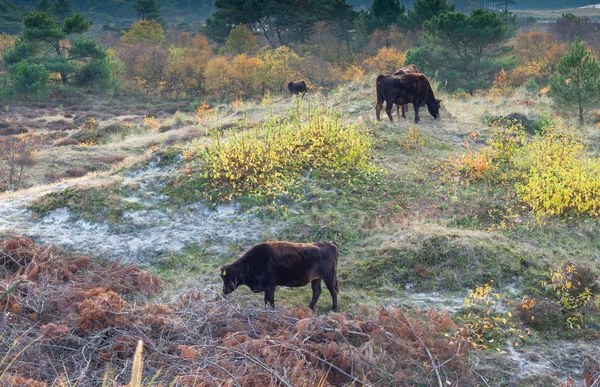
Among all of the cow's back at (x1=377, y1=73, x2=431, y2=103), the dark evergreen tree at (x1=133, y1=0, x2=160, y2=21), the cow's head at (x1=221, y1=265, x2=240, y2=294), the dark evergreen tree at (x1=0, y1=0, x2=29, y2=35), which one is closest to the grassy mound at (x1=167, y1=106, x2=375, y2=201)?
the cow's back at (x1=377, y1=73, x2=431, y2=103)

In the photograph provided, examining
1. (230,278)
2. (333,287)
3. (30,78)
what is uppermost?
(30,78)

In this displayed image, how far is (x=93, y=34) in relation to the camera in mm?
72688

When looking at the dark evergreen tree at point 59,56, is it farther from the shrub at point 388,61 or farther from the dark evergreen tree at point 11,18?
the dark evergreen tree at point 11,18

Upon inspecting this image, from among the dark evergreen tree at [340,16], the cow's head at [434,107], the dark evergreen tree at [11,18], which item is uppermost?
the dark evergreen tree at [11,18]

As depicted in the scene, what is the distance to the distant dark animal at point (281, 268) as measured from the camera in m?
7.10

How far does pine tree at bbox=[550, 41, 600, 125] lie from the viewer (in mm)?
19906

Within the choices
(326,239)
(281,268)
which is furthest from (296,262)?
(326,239)

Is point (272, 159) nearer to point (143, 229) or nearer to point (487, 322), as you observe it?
point (143, 229)

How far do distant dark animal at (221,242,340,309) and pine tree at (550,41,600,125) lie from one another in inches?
657

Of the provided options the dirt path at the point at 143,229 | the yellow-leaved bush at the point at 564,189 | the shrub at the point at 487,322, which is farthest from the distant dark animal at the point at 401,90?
the shrub at the point at 487,322

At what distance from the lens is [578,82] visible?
20172mm

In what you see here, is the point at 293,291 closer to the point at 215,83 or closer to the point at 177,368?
the point at 177,368

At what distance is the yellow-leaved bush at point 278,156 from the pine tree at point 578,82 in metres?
11.7

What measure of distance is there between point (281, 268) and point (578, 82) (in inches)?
682
